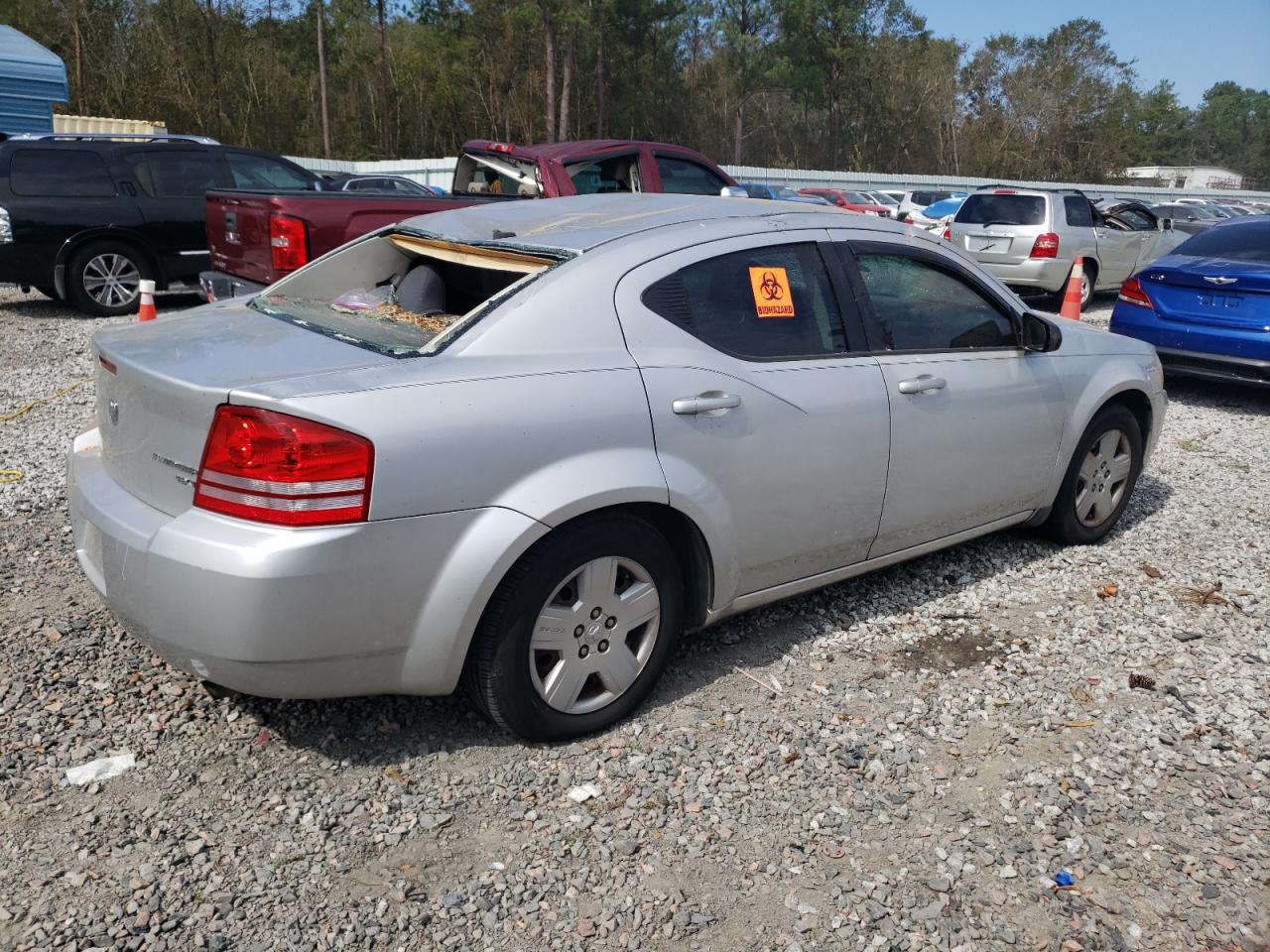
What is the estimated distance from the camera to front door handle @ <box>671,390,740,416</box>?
325 centimetres

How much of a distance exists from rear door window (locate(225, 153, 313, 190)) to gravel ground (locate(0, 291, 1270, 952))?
850 centimetres

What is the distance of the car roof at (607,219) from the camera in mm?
3568

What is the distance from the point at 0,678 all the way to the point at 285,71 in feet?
138

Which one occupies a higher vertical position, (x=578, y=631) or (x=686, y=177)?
(x=686, y=177)

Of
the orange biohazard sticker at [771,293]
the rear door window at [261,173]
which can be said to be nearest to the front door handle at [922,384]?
the orange biohazard sticker at [771,293]

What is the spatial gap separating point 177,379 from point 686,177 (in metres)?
7.25

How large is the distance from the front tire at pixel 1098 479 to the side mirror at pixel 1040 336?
64cm

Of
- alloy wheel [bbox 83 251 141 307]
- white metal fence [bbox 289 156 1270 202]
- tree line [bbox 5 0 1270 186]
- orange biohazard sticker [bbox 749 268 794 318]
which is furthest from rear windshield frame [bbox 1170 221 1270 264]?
tree line [bbox 5 0 1270 186]

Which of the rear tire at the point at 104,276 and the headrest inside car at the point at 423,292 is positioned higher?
the headrest inside car at the point at 423,292

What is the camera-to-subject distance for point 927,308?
4.22 m

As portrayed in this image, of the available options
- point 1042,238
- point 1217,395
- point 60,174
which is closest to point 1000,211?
point 1042,238

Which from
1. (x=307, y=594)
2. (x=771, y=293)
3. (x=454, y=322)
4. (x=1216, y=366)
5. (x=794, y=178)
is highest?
(x=794, y=178)

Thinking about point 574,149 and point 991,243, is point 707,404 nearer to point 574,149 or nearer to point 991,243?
point 574,149

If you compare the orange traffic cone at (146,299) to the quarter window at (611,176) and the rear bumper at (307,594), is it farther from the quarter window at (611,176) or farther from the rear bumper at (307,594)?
the rear bumper at (307,594)
